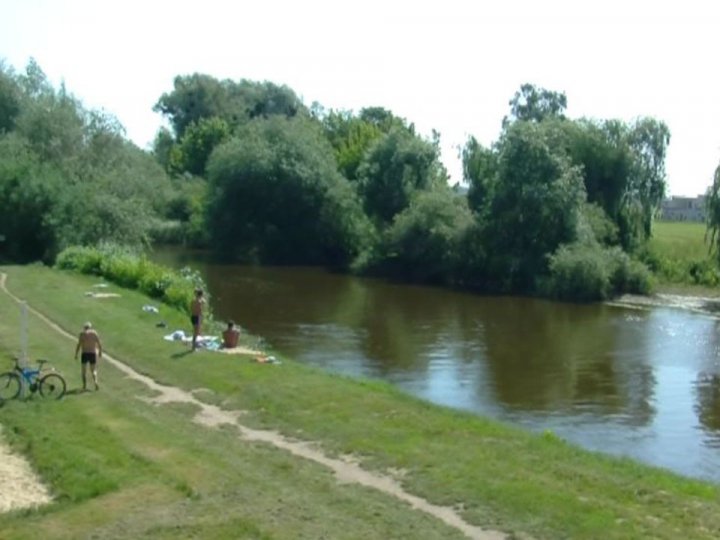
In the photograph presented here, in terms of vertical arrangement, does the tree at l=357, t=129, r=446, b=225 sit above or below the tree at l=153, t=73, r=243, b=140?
below

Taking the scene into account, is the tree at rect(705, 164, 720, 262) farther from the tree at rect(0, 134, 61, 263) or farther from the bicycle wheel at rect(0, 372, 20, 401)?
the bicycle wheel at rect(0, 372, 20, 401)

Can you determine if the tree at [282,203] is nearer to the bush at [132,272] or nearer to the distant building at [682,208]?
the bush at [132,272]

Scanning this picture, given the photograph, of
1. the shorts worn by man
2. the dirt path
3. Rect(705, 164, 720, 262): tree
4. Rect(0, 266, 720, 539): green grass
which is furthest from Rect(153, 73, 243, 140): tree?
Rect(0, 266, 720, 539): green grass

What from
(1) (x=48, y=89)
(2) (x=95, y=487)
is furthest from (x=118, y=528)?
(1) (x=48, y=89)

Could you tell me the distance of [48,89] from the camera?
86.6 meters

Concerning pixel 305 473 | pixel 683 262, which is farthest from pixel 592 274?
pixel 305 473

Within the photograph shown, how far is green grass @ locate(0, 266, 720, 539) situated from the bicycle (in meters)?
0.61

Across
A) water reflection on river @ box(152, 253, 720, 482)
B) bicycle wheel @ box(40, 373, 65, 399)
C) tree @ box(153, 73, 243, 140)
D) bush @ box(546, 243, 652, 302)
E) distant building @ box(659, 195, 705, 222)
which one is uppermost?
tree @ box(153, 73, 243, 140)

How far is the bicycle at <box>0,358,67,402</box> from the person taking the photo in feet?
74.9

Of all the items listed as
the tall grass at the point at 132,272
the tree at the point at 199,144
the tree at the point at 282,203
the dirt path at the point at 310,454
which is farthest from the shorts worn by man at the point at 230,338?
the tree at the point at 199,144

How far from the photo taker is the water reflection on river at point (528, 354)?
29547 millimetres

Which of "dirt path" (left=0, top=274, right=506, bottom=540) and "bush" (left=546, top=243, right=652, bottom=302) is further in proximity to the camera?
"bush" (left=546, top=243, right=652, bottom=302)

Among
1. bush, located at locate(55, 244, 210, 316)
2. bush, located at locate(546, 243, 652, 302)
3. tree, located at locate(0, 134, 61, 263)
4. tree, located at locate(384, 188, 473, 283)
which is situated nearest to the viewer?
bush, located at locate(55, 244, 210, 316)

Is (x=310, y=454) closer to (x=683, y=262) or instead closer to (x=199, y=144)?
(x=683, y=262)
